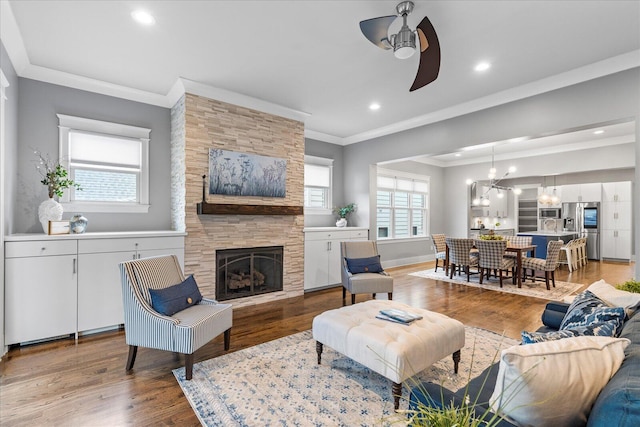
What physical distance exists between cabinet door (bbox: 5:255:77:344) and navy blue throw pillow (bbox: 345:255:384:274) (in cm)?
327

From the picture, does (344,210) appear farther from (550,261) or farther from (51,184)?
(51,184)

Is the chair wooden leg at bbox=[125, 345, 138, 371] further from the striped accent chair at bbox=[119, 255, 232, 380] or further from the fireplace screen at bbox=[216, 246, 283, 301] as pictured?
the fireplace screen at bbox=[216, 246, 283, 301]

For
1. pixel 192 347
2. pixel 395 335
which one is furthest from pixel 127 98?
pixel 395 335

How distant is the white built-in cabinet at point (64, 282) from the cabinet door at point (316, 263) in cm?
246

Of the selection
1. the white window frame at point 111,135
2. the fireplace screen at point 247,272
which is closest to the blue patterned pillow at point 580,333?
the fireplace screen at point 247,272

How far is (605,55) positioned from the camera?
10.8 ft

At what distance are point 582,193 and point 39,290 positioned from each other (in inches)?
458

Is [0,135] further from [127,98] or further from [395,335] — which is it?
[395,335]

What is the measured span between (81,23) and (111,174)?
1.88 m

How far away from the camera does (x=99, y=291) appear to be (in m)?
3.40

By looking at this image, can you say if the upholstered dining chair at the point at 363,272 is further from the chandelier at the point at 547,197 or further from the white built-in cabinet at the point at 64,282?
the chandelier at the point at 547,197

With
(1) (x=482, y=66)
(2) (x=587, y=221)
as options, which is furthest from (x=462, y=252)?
(2) (x=587, y=221)

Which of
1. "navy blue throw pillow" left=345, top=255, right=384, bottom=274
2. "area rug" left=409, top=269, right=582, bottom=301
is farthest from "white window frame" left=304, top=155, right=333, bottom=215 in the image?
"area rug" left=409, top=269, right=582, bottom=301

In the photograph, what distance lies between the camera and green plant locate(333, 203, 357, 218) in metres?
6.53
